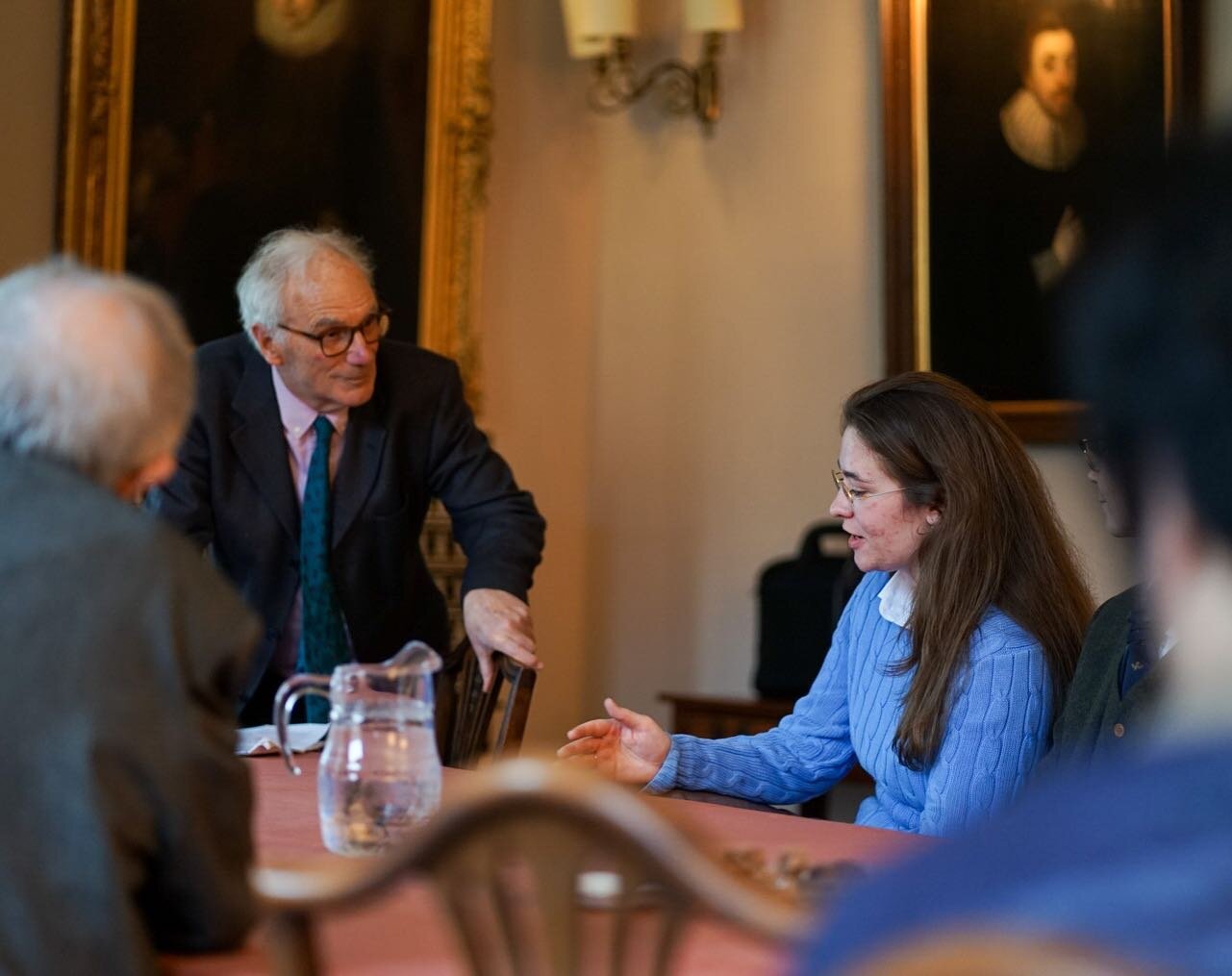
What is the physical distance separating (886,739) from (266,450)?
5.36ft

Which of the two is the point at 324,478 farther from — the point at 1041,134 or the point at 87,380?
the point at 1041,134

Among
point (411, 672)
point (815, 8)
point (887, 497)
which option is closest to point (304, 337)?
point (887, 497)

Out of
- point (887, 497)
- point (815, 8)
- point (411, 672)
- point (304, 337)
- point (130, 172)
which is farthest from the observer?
point (815, 8)

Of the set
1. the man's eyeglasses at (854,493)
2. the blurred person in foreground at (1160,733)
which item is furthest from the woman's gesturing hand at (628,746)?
the blurred person in foreground at (1160,733)

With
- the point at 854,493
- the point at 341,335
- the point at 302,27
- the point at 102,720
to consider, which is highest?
the point at 302,27

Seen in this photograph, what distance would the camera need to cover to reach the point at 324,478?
3.74 m

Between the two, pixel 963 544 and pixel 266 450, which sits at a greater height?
pixel 266 450

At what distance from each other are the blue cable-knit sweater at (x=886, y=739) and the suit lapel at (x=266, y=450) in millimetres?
1260

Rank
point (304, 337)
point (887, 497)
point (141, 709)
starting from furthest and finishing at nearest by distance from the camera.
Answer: point (304, 337) < point (887, 497) < point (141, 709)

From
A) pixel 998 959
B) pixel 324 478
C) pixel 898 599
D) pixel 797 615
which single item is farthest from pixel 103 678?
pixel 797 615

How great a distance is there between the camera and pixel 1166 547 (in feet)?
3.12

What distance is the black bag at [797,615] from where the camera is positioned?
16.6 feet

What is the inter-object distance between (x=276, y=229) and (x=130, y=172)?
53 cm

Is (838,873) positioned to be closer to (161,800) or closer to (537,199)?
(161,800)
